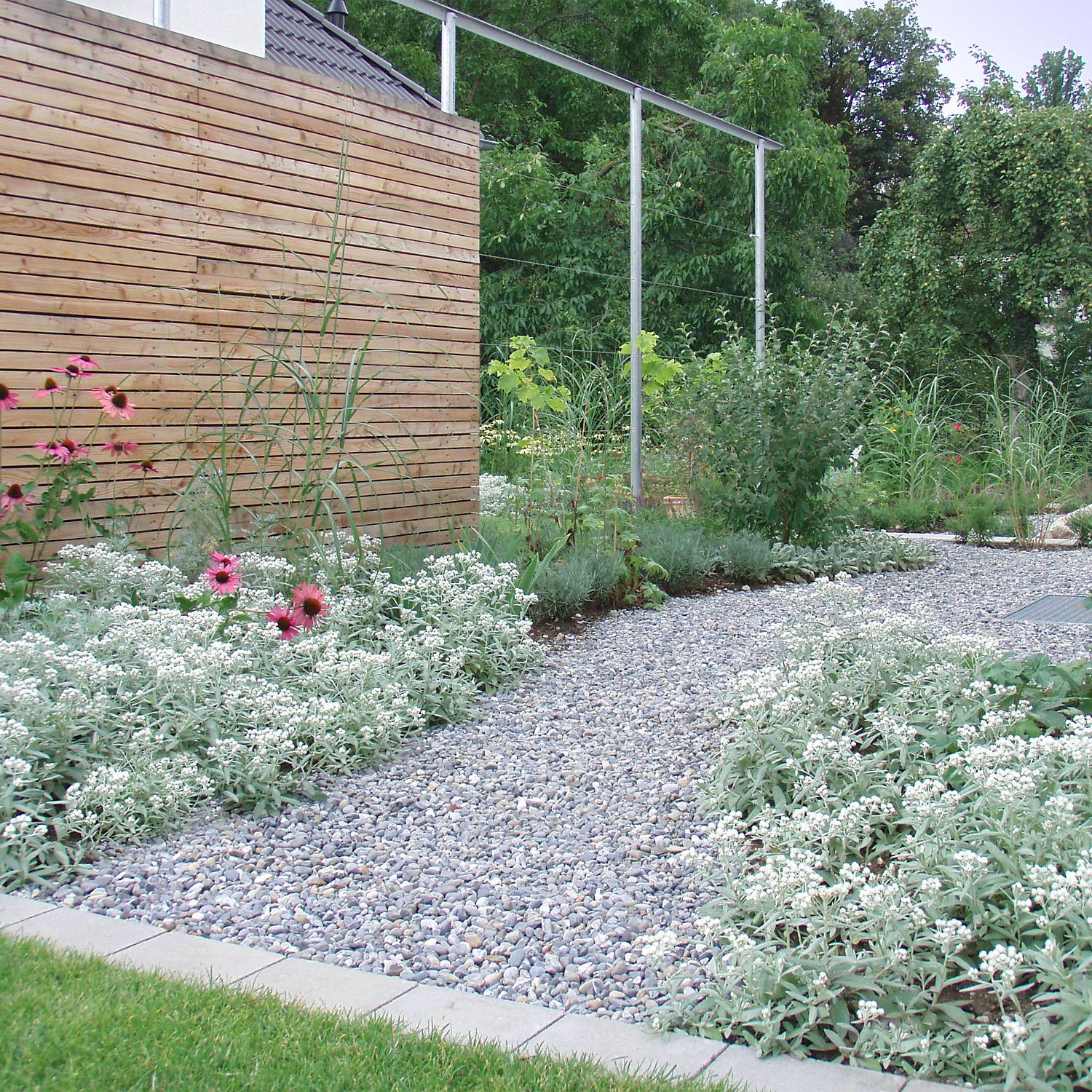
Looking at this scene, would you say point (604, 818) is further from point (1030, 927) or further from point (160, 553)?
point (160, 553)

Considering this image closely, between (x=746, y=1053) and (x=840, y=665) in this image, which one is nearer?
(x=746, y=1053)

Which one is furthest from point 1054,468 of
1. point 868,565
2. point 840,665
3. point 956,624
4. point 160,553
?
point 160,553

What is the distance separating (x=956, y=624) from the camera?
4762 mm

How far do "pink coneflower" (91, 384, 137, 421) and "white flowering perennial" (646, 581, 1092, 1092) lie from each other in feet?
7.75

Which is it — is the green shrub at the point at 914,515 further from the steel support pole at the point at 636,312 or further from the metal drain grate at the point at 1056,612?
the metal drain grate at the point at 1056,612

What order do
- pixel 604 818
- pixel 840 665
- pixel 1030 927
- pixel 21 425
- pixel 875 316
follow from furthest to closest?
pixel 875 316 < pixel 21 425 < pixel 840 665 < pixel 604 818 < pixel 1030 927

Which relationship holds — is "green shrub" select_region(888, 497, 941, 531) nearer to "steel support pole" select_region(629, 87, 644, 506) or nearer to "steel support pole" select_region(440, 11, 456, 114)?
"steel support pole" select_region(629, 87, 644, 506)

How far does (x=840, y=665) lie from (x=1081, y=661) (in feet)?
2.22

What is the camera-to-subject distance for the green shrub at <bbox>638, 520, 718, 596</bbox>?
549cm

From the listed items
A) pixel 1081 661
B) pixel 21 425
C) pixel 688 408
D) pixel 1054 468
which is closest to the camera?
pixel 1081 661

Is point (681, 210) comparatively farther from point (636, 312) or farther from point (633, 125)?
point (636, 312)

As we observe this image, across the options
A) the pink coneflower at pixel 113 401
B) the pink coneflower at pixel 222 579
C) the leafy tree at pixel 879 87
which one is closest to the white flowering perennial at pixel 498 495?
the pink coneflower at pixel 113 401

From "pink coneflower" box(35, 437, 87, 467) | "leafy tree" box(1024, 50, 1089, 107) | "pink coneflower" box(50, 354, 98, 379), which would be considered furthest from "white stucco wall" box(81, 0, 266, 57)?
"leafy tree" box(1024, 50, 1089, 107)

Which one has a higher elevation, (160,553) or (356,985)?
(160,553)
